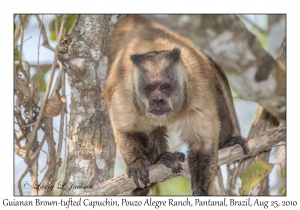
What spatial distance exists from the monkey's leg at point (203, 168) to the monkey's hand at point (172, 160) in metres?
0.22

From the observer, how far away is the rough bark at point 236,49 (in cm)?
221

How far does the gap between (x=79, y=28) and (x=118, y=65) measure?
0.76m

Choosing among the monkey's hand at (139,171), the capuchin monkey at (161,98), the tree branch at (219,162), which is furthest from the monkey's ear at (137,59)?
the tree branch at (219,162)

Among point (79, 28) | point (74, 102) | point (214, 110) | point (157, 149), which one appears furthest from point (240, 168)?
point (79, 28)

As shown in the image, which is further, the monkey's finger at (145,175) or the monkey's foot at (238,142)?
the monkey's foot at (238,142)

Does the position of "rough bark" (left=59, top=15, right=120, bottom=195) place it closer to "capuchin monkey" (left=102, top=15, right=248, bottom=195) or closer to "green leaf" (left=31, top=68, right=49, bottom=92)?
"capuchin monkey" (left=102, top=15, right=248, bottom=195)

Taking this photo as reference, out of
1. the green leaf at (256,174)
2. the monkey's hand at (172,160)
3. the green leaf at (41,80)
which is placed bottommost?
the green leaf at (256,174)

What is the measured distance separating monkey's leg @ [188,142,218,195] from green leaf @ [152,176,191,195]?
145 centimetres

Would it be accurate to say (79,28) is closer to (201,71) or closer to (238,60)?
(201,71)

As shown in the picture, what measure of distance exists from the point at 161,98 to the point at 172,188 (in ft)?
9.09

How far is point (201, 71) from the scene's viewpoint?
508 cm

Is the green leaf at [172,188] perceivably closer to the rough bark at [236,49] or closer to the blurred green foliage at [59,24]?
the blurred green foliage at [59,24]

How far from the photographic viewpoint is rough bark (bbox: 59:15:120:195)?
5.34 metres

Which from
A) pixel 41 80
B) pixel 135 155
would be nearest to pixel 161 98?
pixel 135 155
